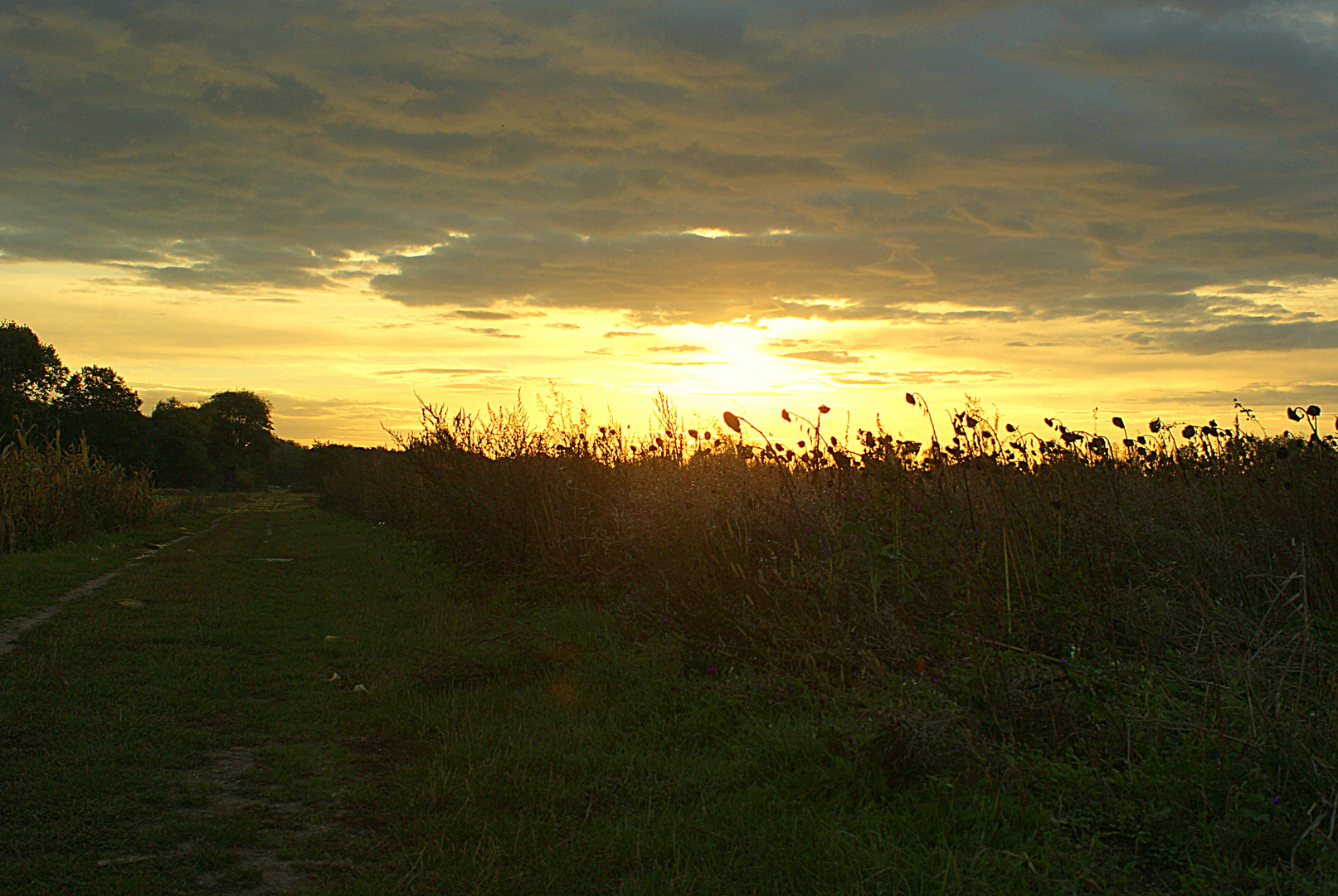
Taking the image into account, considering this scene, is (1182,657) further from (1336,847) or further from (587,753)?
(587,753)

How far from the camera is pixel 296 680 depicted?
6.35 metres

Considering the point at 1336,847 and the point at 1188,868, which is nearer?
the point at 1336,847

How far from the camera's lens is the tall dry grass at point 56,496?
1534 cm

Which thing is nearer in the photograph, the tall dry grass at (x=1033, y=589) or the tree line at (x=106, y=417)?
the tall dry grass at (x=1033, y=589)

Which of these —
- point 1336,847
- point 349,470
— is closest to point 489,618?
point 1336,847

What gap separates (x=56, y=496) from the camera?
1708 centimetres

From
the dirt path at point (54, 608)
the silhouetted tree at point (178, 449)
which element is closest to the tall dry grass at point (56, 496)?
the dirt path at point (54, 608)

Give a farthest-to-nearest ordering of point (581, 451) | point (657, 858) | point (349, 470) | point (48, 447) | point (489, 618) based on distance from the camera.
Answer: point (349, 470), point (48, 447), point (581, 451), point (489, 618), point (657, 858)

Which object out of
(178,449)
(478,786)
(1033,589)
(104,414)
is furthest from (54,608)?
(178,449)

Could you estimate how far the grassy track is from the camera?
9.94ft

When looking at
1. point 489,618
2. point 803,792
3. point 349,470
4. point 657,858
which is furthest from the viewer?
point 349,470

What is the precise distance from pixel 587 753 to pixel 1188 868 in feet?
9.27

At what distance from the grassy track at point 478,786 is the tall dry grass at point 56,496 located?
10.7 m

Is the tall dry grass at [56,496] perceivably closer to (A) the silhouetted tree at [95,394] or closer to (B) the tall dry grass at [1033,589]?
(B) the tall dry grass at [1033,589]
